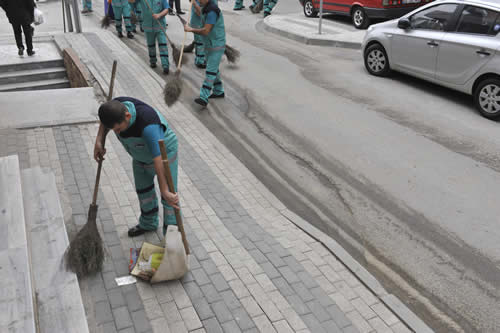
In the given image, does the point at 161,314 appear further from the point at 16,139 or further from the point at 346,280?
the point at 16,139

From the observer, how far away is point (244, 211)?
546 centimetres

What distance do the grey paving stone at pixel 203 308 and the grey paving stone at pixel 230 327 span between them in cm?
15

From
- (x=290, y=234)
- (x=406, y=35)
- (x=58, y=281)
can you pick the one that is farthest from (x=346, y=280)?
(x=406, y=35)

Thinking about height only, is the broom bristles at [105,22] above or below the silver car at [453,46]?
below

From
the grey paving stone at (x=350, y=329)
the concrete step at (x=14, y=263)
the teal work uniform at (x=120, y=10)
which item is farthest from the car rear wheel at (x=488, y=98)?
the teal work uniform at (x=120, y=10)

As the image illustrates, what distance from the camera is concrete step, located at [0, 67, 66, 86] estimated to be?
33.8 feet

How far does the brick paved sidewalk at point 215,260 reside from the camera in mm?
3871

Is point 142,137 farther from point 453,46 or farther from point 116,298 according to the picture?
point 453,46

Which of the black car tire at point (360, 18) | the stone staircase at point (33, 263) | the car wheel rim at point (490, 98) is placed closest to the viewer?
the stone staircase at point (33, 263)

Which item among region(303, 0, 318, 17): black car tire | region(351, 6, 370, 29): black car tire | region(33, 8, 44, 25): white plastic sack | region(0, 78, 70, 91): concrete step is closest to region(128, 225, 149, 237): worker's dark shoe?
region(0, 78, 70, 91): concrete step

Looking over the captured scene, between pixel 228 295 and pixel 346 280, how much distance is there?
113 cm

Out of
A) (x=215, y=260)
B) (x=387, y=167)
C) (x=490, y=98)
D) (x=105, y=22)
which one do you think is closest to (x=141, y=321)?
(x=215, y=260)

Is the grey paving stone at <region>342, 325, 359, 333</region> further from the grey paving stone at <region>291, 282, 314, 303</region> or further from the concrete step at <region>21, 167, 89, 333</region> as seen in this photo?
the concrete step at <region>21, 167, 89, 333</region>

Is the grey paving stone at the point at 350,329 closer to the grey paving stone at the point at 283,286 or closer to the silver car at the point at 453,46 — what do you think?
the grey paving stone at the point at 283,286
